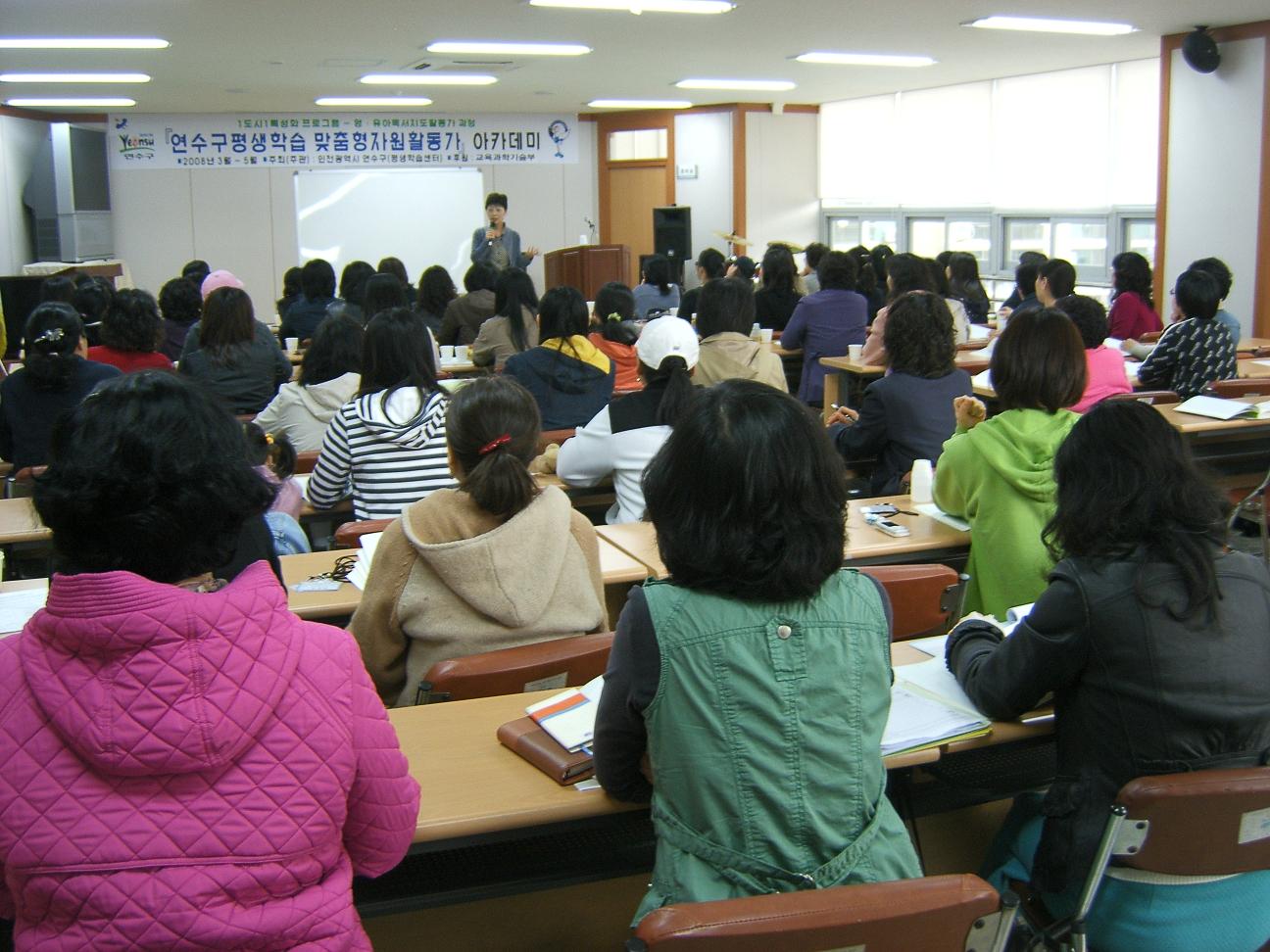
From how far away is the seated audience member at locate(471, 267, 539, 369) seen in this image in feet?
22.0

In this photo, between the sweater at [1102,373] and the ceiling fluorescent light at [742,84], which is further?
the ceiling fluorescent light at [742,84]

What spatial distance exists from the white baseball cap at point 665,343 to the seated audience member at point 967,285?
5.05 metres

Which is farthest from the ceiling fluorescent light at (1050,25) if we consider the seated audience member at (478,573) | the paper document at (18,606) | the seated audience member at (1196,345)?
the paper document at (18,606)

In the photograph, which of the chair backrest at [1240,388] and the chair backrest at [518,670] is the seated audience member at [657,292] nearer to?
the chair backrest at [1240,388]

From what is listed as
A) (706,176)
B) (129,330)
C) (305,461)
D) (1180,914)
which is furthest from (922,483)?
(706,176)

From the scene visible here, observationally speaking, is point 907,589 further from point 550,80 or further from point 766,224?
point 766,224

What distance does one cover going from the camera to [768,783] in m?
1.58

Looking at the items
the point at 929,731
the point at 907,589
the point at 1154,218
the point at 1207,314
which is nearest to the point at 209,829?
the point at 929,731

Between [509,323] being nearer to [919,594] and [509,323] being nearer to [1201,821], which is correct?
[919,594]

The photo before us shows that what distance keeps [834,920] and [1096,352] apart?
428 cm

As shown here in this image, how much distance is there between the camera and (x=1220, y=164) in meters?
8.71

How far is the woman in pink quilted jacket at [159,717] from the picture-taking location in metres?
1.29

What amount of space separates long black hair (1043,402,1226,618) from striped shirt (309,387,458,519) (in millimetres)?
2159

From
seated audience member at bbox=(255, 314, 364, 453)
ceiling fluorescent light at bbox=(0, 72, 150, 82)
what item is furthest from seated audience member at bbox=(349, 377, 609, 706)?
ceiling fluorescent light at bbox=(0, 72, 150, 82)
